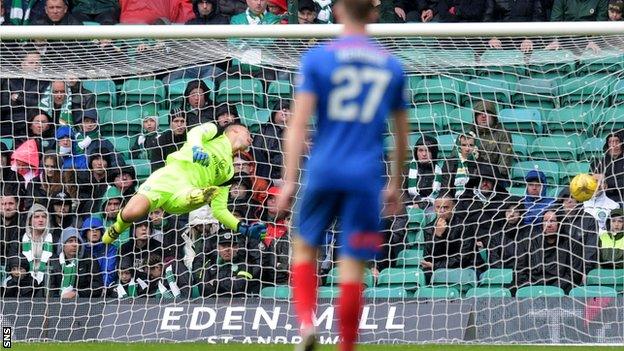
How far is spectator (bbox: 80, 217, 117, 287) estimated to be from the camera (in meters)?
12.0

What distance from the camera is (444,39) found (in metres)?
11.0

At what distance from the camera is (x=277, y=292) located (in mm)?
12016

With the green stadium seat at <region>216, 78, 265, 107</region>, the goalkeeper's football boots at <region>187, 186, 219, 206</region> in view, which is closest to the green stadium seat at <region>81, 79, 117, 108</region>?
the green stadium seat at <region>216, 78, 265, 107</region>

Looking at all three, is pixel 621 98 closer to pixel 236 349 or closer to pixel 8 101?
pixel 236 349

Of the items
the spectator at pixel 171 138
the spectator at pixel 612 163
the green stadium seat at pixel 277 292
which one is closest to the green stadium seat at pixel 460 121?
the spectator at pixel 612 163

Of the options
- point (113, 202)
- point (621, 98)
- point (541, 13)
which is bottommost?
point (113, 202)

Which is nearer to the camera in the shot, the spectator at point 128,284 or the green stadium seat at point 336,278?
the green stadium seat at point 336,278

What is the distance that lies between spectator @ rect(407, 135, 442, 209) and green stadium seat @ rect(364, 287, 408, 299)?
0.81m

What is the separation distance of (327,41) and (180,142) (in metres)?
2.05

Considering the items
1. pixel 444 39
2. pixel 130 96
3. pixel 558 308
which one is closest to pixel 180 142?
pixel 130 96

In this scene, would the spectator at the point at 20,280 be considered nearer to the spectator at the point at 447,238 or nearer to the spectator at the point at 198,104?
the spectator at the point at 198,104

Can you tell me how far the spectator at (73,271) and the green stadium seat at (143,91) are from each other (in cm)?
139

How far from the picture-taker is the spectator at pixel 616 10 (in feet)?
44.7

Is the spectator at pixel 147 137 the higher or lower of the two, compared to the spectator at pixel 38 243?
higher
